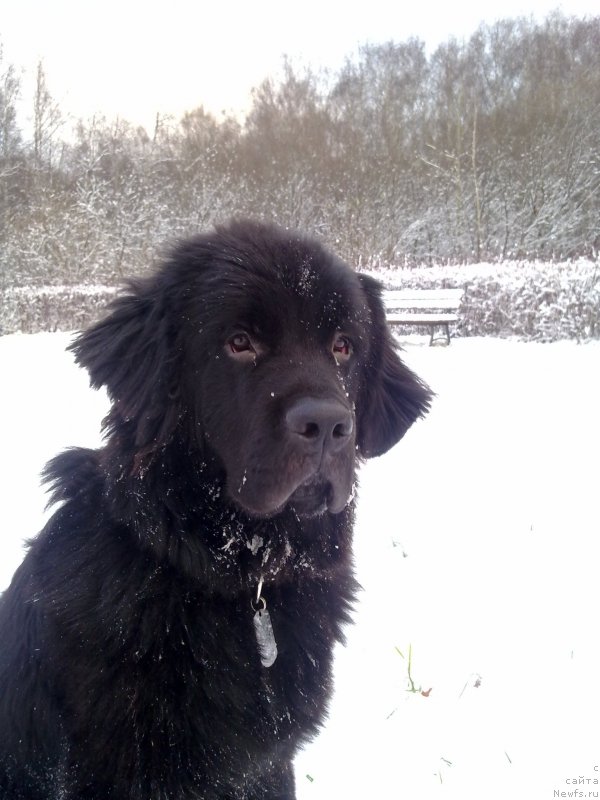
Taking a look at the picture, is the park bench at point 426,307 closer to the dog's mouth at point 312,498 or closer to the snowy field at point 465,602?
the snowy field at point 465,602

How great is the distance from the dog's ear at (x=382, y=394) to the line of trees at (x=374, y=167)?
730 inches

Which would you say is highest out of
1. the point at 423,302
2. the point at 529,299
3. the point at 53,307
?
the point at 529,299

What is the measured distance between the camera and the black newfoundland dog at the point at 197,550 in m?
1.85

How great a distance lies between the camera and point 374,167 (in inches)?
1126

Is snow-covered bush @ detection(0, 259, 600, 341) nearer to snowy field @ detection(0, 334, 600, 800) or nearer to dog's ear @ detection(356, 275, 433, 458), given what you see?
snowy field @ detection(0, 334, 600, 800)

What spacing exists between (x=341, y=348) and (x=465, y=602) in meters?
1.94

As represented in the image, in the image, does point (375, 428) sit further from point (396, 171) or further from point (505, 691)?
point (396, 171)

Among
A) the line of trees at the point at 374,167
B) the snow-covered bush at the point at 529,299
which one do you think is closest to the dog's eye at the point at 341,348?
the snow-covered bush at the point at 529,299

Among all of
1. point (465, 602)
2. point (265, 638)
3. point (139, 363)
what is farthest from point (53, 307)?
point (265, 638)

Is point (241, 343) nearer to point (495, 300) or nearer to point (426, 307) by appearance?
point (426, 307)

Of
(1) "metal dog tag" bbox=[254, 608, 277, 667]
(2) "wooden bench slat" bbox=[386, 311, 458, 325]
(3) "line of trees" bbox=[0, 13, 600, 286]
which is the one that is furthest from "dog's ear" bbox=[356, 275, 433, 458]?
(3) "line of trees" bbox=[0, 13, 600, 286]

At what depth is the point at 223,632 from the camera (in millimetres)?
2000

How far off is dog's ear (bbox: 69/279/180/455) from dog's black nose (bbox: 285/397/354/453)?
50 cm

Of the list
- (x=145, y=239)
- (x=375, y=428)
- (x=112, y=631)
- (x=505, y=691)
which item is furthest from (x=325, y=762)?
(x=145, y=239)
